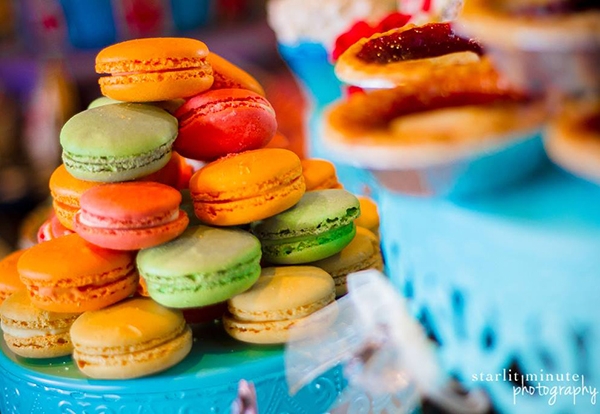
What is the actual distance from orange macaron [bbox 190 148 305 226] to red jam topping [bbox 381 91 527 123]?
34cm

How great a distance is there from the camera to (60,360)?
36.8 inches

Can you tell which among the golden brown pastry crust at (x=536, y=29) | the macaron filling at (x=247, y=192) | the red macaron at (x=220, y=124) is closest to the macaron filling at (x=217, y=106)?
the red macaron at (x=220, y=124)

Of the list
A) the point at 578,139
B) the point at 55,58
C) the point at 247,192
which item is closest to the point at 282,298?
the point at 247,192

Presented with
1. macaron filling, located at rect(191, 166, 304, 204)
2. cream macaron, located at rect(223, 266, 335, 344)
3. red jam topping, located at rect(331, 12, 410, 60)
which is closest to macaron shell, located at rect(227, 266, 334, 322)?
cream macaron, located at rect(223, 266, 335, 344)

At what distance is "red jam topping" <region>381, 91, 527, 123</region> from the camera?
562 mm

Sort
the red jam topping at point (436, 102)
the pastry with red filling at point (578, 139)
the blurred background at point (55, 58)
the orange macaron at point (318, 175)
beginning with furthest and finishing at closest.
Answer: the blurred background at point (55, 58) < the orange macaron at point (318, 175) < the red jam topping at point (436, 102) < the pastry with red filling at point (578, 139)

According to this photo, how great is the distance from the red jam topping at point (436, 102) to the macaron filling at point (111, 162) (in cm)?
39

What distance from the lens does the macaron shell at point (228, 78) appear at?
1.02 meters

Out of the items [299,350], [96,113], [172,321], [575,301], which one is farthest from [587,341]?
[96,113]

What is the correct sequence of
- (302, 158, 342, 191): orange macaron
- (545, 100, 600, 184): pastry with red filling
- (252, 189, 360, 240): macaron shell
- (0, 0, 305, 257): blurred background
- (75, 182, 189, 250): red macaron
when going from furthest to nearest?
(0, 0, 305, 257): blurred background
(302, 158, 342, 191): orange macaron
(252, 189, 360, 240): macaron shell
(75, 182, 189, 250): red macaron
(545, 100, 600, 184): pastry with red filling

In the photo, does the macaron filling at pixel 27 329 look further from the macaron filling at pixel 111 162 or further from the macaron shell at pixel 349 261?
the macaron shell at pixel 349 261

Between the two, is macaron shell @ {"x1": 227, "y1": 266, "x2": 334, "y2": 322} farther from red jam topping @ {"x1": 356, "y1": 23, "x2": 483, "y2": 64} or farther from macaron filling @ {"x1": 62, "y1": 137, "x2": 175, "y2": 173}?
red jam topping @ {"x1": 356, "y1": 23, "x2": 483, "y2": 64}

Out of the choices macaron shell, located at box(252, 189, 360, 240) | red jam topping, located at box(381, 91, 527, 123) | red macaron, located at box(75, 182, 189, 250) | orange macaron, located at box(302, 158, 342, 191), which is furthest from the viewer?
orange macaron, located at box(302, 158, 342, 191)

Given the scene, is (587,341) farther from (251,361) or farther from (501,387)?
(251,361)
